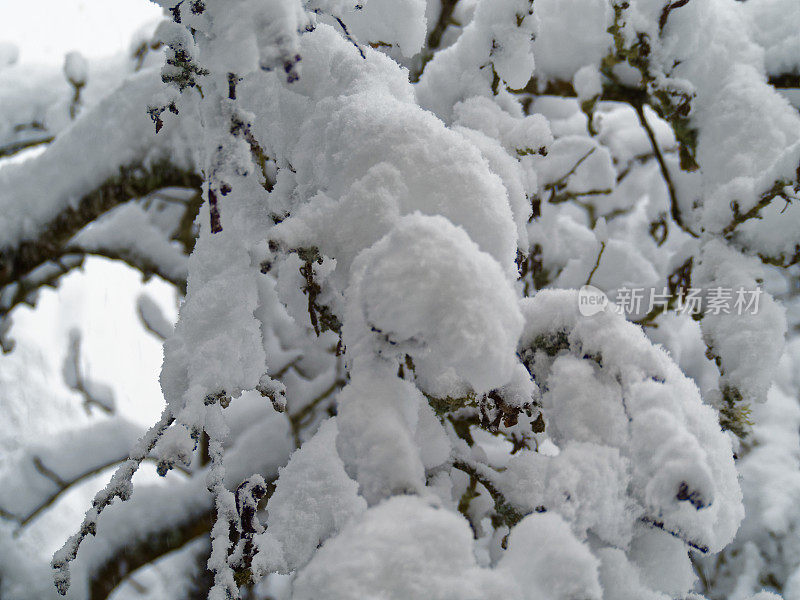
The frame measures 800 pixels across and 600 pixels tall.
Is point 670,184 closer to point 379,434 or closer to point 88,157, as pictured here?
point 379,434

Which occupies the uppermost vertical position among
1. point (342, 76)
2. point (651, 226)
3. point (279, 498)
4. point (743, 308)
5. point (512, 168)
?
point (342, 76)

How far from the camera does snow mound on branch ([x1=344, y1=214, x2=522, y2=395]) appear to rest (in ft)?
2.06

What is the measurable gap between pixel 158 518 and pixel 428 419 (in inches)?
69.4

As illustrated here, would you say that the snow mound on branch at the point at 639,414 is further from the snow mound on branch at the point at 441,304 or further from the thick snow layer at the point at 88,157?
the thick snow layer at the point at 88,157

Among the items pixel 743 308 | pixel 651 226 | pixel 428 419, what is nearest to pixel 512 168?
pixel 428 419

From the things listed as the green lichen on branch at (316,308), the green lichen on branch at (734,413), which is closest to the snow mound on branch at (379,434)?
the green lichen on branch at (316,308)

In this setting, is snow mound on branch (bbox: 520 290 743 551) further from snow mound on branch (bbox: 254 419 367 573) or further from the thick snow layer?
the thick snow layer

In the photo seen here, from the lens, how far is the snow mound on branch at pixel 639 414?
76 centimetres

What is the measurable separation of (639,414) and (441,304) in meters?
0.46

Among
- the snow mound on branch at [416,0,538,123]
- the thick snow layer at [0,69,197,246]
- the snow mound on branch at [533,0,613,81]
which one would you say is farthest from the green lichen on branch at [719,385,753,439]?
the thick snow layer at [0,69,197,246]

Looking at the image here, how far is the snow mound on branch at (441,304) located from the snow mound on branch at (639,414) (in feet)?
1.03

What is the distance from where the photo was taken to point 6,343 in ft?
11.3

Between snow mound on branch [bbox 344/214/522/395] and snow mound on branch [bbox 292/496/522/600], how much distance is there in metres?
0.19

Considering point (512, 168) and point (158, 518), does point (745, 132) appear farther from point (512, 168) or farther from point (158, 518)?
point (158, 518)
